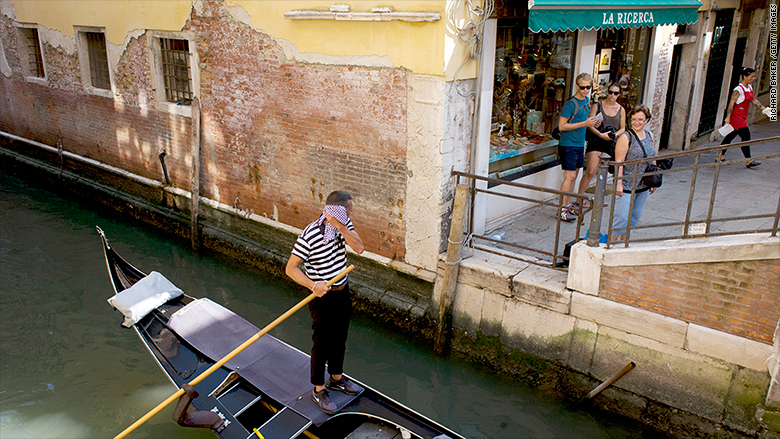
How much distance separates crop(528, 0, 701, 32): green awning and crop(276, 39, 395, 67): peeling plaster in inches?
51.4

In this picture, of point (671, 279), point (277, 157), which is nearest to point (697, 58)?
point (671, 279)

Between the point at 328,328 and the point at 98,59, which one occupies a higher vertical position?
the point at 98,59

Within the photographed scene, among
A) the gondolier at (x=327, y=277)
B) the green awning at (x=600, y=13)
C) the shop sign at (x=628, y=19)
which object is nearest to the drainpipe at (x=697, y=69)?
the green awning at (x=600, y=13)

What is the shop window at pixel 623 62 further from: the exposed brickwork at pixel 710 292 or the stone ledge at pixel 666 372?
the stone ledge at pixel 666 372

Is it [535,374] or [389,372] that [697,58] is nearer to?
[535,374]

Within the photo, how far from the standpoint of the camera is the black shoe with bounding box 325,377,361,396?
3955 mm

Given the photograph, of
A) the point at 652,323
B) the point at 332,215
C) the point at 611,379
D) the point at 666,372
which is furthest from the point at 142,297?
the point at 666,372

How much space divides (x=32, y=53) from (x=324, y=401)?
9502 millimetres

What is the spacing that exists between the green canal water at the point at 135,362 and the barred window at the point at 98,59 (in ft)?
8.77

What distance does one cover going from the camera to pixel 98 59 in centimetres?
871

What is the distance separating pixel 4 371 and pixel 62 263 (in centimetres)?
225

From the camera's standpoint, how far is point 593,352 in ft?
14.2

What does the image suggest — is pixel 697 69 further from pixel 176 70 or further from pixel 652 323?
pixel 176 70

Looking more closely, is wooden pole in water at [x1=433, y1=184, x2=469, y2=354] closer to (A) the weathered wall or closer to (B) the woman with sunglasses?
(A) the weathered wall
